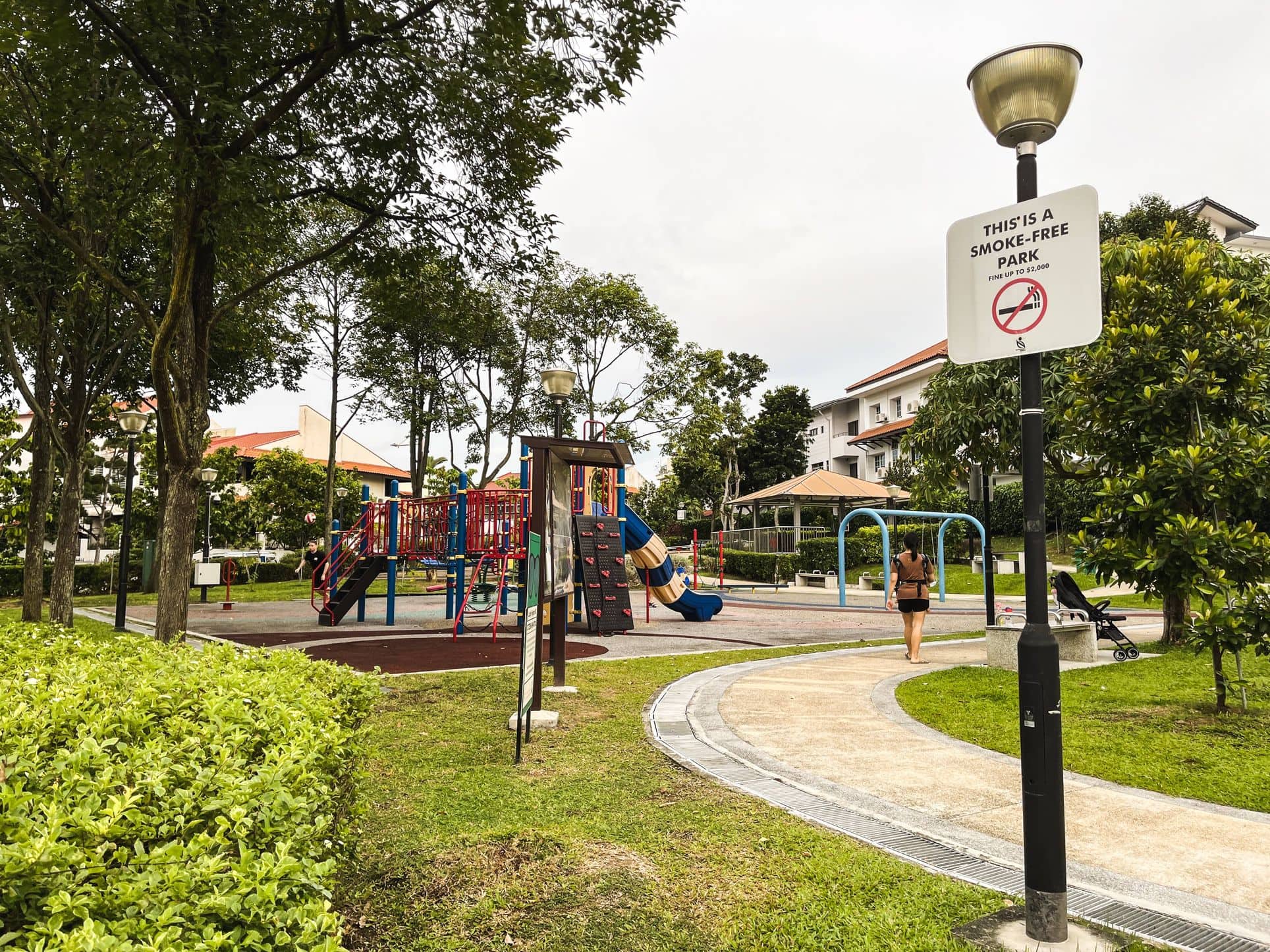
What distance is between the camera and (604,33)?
807 cm

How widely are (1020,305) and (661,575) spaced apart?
546 inches

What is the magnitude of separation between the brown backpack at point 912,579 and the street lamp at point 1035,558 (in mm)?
7397

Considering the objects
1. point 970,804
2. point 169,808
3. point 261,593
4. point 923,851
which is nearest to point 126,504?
point 261,593

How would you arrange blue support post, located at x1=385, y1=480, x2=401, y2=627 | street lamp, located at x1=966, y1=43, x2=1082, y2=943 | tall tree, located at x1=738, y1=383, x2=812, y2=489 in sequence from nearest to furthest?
street lamp, located at x1=966, y1=43, x2=1082, y2=943
blue support post, located at x1=385, y1=480, x2=401, y2=627
tall tree, located at x1=738, y1=383, x2=812, y2=489

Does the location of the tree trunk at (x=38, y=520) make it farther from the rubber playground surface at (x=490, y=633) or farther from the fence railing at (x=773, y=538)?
the fence railing at (x=773, y=538)

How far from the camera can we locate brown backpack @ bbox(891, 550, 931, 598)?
1024 centimetres

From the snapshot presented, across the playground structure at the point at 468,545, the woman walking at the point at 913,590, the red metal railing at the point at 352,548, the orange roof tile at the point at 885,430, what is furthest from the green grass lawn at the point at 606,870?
the orange roof tile at the point at 885,430

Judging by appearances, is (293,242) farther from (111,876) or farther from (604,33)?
(111,876)

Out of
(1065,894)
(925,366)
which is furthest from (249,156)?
(925,366)

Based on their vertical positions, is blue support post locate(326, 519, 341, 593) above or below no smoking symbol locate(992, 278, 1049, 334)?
below

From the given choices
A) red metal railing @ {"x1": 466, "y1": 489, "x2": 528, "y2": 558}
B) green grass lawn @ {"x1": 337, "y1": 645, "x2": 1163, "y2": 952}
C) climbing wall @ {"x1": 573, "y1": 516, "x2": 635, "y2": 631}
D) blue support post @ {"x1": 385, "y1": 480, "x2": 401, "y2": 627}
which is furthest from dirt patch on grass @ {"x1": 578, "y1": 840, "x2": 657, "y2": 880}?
blue support post @ {"x1": 385, "y1": 480, "x2": 401, "y2": 627}

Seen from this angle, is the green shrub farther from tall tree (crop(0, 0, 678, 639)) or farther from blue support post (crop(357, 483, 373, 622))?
tall tree (crop(0, 0, 678, 639))

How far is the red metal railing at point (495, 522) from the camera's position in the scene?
567 inches

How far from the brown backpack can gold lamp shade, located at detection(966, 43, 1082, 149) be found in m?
7.66
